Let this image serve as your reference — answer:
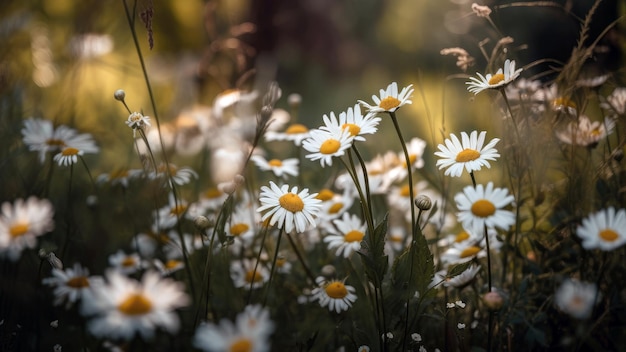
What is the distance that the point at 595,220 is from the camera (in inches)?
29.2

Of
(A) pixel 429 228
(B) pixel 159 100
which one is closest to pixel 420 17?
(B) pixel 159 100

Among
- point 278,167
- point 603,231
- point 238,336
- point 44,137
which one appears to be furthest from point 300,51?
point 238,336

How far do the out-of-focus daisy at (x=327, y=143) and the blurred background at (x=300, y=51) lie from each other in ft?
2.17

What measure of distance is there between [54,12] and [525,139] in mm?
3654

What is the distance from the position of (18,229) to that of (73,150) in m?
0.27

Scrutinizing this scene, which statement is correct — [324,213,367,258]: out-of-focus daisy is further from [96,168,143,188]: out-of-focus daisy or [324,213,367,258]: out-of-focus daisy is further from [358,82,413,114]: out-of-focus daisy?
[96,168,143,188]: out-of-focus daisy

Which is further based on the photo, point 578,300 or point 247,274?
point 247,274

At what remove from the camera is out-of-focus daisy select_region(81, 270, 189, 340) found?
52cm

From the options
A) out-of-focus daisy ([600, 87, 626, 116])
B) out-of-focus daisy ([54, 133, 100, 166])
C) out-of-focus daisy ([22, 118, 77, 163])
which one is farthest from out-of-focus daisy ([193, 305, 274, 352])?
out-of-focus daisy ([600, 87, 626, 116])

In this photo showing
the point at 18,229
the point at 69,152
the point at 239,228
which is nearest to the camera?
the point at 18,229

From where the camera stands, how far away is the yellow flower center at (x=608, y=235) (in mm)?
713


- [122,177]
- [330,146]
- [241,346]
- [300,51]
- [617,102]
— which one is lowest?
[241,346]

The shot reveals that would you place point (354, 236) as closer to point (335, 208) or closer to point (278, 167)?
point (335, 208)

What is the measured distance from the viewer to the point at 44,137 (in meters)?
1.03
